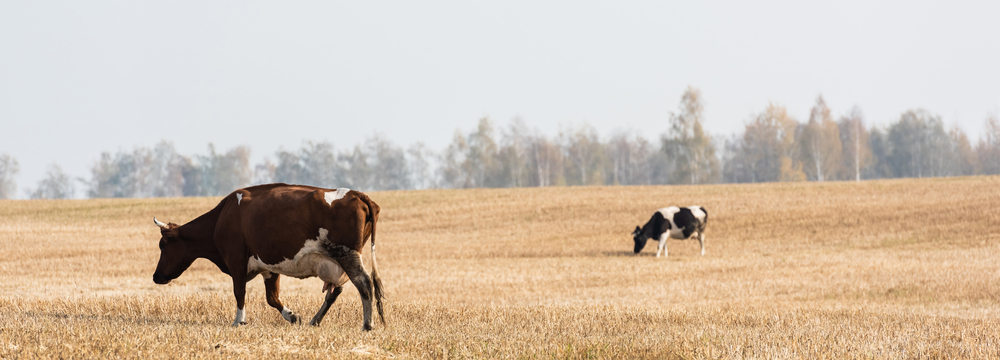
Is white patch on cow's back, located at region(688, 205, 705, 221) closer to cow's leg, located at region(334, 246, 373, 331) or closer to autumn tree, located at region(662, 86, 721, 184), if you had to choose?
cow's leg, located at region(334, 246, 373, 331)

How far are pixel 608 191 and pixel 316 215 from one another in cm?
4276

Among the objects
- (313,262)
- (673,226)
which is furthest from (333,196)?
(673,226)

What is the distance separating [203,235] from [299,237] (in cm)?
175

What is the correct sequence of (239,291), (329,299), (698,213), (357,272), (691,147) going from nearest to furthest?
(357,272), (329,299), (239,291), (698,213), (691,147)

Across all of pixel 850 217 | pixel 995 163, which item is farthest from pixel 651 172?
pixel 850 217

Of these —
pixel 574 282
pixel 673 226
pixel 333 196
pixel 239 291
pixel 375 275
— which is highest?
pixel 333 196

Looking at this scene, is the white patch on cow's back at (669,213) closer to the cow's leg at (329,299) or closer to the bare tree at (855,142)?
the cow's leg at (329,299)

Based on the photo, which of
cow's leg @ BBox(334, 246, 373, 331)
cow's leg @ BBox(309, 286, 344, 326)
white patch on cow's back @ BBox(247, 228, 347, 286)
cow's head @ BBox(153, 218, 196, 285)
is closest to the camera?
cow's leg @ BBox(334, 246, 373, 331)

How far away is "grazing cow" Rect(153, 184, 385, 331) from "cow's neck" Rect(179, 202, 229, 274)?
0.37 m

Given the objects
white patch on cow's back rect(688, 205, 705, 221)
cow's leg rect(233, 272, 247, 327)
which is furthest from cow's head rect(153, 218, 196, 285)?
white patch on cow's back rect(688, 205, 705, 221)

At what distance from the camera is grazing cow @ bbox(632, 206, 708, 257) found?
27391mm

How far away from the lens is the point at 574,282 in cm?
1859

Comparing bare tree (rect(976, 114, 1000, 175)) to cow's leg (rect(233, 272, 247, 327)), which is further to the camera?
bare tree (rect(976, 114, 1000, 175))

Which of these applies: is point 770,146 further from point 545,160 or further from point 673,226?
point 673,226
